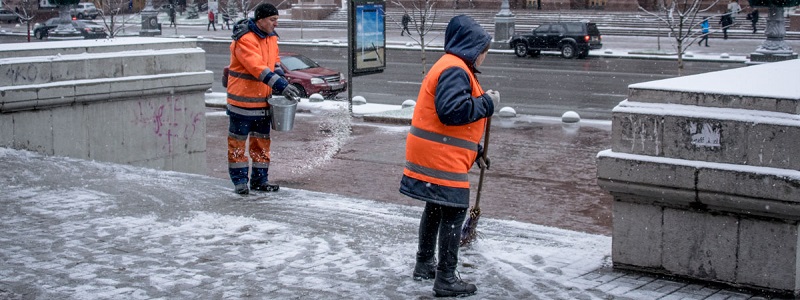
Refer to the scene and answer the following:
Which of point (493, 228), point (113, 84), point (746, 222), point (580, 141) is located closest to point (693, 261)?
point (746, 222)

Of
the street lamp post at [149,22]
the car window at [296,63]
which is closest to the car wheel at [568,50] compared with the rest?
the car window at [296,63]

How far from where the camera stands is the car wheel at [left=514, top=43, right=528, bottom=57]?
37.8m

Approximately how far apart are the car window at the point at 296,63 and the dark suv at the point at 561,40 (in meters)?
14.5

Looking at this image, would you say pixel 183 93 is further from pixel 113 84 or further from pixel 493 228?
pixel 493 228

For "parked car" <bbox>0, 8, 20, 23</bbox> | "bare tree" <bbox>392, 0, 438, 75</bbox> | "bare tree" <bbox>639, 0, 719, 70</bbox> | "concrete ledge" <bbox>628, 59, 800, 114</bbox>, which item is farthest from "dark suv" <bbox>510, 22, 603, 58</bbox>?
"parked car" <bbox>0, 8, 20, 23</bbox>

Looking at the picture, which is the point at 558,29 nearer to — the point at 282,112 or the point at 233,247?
the point at 282,112

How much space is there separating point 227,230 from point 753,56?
27566mm

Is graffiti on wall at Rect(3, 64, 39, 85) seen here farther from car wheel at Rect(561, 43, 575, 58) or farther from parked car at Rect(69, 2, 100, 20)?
parked car at Rect(69, 2, 100, 20)

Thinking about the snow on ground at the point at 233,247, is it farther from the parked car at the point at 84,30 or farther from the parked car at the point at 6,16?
the parked car at the point at 6,16

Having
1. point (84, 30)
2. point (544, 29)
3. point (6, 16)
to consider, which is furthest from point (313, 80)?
point (6, 16)

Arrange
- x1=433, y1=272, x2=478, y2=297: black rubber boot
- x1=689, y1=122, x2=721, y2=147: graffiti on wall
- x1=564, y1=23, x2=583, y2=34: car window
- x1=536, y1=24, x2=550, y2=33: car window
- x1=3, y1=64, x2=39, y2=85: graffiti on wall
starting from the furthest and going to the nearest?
1. x1=536, y1=24, x2=550, y2=33: car window
2. x1=564, y1=23, x2=583, y2=34: car window
3. x1=3, y1=64, x2=39, y2=85: graffiti on wall
4. x1=689, y1=122, x2=721, y2=147: graffiti on wall
5. x1=433, y1=272, x2=478, y2=297: black rubber boot

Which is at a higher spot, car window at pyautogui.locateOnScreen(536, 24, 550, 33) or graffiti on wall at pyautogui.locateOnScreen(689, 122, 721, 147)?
graffiti on wall at pyautogui.locateOnScreen(689, 122, 721, 147)

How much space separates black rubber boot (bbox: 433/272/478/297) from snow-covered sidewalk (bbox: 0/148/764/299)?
8 cm

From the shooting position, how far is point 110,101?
1042 centimetres
